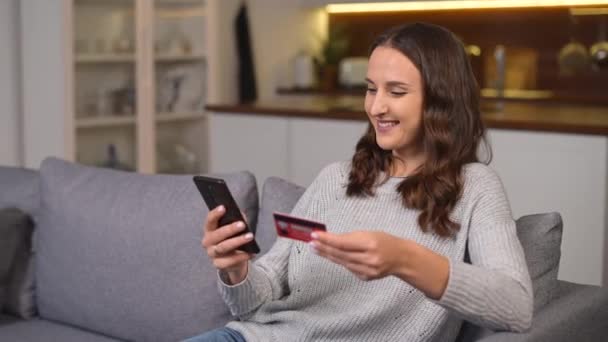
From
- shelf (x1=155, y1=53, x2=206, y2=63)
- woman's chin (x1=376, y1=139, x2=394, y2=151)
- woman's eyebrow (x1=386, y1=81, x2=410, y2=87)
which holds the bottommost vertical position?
woman's chin (x1=376, y1=139, x2=394, y2=151)

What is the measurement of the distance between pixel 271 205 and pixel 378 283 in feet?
1.56

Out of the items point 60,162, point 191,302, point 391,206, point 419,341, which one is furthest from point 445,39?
point 60,162

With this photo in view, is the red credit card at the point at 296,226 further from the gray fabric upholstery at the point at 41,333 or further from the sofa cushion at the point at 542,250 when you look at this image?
the gray fabric upholstery at the point at 41,333

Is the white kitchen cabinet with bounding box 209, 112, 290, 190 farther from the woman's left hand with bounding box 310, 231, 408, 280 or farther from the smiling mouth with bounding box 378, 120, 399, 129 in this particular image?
the woman's left hand with bounding box 310, 231, 408, 280

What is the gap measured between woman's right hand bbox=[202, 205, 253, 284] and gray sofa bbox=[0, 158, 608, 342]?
0.47 metres

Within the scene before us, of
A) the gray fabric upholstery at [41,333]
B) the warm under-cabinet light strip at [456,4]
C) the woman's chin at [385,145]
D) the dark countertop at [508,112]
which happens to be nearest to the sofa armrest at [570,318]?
the woman's chin at [385,145]

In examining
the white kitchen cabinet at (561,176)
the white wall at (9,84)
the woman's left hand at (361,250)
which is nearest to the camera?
the woman's left hand at (361,250)

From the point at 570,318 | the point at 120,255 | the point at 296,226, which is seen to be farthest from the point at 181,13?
the point at 296,226

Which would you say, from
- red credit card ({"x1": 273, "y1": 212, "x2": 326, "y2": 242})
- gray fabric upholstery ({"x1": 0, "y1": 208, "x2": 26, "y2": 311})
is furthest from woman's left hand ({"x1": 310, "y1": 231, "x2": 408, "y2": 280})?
gray fabric upholstery ({"x1": 0, "y1": 208, "x2": 26, "y2": 311})

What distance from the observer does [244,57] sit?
16.9 feet

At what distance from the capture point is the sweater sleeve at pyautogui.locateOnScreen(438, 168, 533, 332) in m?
1.55

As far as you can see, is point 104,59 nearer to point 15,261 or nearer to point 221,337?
point 15,261

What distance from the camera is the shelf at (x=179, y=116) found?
16.0ft

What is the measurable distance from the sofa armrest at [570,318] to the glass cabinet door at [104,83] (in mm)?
2961
